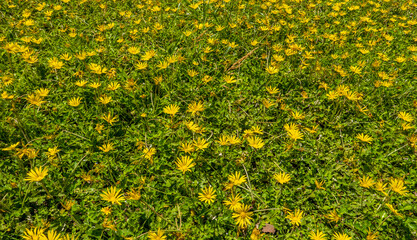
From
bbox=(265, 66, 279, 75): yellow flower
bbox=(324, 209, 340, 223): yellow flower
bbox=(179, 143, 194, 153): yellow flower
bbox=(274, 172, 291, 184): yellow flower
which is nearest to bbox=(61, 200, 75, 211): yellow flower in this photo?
bbox=(179, 143, 194, 153): yellow flower

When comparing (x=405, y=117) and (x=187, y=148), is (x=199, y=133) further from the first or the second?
(x=405, y=117)

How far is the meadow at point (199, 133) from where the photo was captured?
1947 mm

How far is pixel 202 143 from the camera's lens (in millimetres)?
2182

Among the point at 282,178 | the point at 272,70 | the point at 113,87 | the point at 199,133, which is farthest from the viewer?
the point at 272,70

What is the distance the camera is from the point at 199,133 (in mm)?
2443

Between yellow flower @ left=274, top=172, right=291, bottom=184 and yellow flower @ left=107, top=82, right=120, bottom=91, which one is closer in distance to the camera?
yellow flower @ left=274, top=172, right=291, bottom=184

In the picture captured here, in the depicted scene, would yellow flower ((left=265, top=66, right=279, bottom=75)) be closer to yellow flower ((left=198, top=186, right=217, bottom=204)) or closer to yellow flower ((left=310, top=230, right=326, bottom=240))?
yellow flower ((left=198, top=186, right=217, bottom=204))

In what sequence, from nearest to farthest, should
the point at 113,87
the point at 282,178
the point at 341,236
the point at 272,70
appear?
the point at 341,236 < the point at 282,178 < the point at 113,87 < the point at 272,70

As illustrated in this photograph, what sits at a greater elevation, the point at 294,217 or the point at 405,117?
the point at 405,117

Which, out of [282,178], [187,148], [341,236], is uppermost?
[187,148]

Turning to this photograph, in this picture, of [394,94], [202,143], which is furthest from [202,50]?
[394,94]

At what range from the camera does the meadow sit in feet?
6.39

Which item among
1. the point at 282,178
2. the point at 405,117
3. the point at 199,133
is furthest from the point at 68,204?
the point at 405,117

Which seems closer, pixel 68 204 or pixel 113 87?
pixel 68 204
